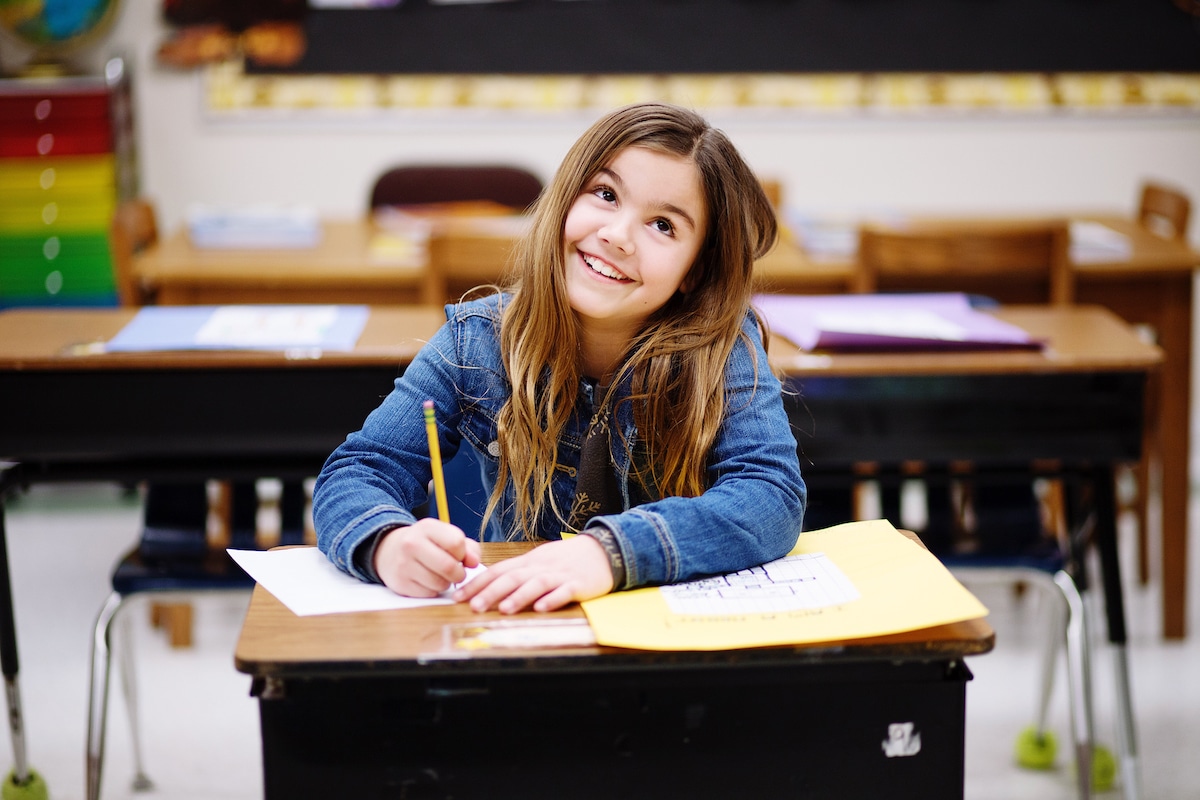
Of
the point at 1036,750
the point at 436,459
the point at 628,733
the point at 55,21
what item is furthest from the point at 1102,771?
the point at 55,21

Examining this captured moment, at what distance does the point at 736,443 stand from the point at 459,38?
305cm

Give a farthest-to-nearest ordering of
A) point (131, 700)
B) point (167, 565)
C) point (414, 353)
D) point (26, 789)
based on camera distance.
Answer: point (131, 700), point (26, 789), point (167, 565), point (414, 353)

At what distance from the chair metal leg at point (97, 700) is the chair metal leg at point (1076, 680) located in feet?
4.43

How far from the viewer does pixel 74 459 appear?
1796 millimetres

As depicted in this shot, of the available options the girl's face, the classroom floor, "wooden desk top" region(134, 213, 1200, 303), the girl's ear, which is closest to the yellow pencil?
the girl's face

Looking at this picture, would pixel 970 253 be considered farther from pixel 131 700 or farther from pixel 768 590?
pixel 131 700

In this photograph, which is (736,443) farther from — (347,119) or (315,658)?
(347,119)

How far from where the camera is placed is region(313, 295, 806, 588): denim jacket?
42.1 inches

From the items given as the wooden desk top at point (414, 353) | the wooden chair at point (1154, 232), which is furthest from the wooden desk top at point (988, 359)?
the wooden chair at point (1154, 232)

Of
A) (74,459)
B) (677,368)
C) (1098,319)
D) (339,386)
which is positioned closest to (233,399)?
(339,386)

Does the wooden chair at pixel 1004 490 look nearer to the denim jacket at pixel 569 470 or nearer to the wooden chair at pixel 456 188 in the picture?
the denim jacket at pixel 569 470

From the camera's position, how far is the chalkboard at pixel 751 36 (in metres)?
3.96

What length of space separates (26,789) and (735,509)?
1.40 metres

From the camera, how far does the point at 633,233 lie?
1.23 meters
